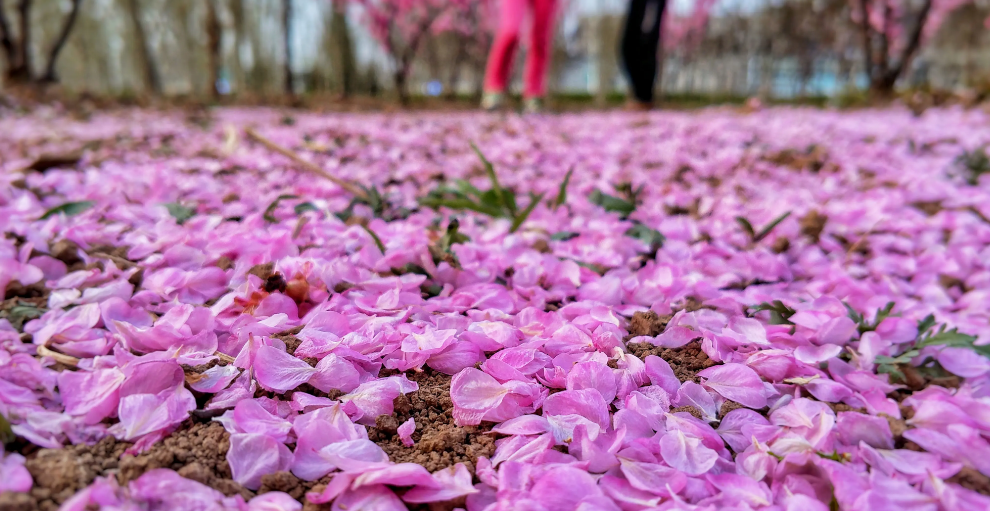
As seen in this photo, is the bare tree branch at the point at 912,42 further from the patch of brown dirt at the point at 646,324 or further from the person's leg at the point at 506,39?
the patch of brown dirt at the point at 646,324

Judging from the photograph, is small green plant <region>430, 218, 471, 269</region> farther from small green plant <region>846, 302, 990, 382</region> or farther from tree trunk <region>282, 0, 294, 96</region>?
tree trunk <region>282, 0, 294, 96</region>

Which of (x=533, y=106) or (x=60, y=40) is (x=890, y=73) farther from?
(x=60, y=40)

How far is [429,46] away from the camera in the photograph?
16562 millimetres

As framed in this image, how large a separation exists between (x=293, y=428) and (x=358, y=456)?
11cm

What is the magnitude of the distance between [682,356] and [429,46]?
16.6 m

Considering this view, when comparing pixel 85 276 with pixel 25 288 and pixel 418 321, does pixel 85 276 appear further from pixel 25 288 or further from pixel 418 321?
pixel 418 321

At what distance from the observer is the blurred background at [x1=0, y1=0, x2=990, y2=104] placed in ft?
24.5

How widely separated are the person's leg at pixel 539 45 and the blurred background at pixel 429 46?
3340 millimetres

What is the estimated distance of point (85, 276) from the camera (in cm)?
121

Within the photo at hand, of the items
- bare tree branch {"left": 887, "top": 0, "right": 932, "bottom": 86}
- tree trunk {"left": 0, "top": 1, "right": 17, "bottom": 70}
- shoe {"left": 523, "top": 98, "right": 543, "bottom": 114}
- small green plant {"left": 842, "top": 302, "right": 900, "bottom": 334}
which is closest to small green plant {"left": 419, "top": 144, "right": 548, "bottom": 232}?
small green plant {"left": 842, "top": 302, "right": 900, "bottom": 334}

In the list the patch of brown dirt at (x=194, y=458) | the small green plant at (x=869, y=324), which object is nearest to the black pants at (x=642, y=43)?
the small green plant at (x=869, y=324)

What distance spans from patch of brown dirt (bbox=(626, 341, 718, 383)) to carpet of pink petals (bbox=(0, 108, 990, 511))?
0.01 metres

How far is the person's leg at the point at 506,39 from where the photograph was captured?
4285mm

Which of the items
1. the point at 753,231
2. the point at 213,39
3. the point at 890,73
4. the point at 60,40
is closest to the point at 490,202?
the point at 753,231
